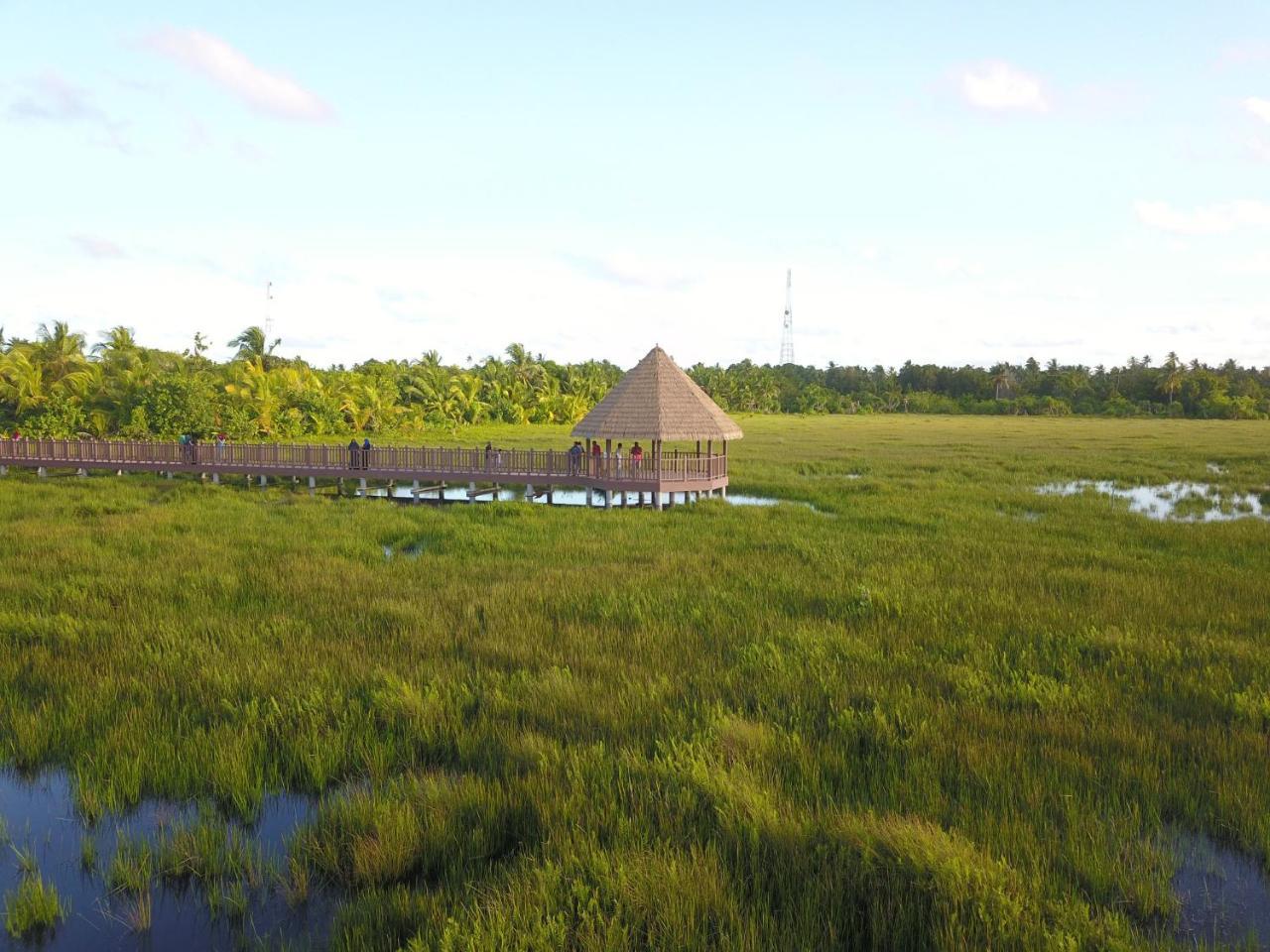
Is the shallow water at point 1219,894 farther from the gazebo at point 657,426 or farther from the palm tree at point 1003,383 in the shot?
the palm tree at point 1003,383

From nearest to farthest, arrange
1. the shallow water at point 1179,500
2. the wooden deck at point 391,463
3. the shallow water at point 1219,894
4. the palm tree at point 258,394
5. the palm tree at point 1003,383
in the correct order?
1. the shallow water at point 1219,894
2. the shallow water at point 1179,500
3. the wooden deck at point 391,463
4. the palm tree at point 258,394
5. the palm tree at point 1003,383

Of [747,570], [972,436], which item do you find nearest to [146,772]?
[747,570]

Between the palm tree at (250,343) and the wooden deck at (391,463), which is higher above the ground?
the palm tree at (250,343)

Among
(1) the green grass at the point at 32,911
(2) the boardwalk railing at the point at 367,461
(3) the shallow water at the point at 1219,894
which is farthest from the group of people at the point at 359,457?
(3) the shallow water at the point at 1219,894

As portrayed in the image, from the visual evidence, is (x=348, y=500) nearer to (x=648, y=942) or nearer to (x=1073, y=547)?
(x=1073, y=547)

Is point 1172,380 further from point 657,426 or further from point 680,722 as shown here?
point 680,722

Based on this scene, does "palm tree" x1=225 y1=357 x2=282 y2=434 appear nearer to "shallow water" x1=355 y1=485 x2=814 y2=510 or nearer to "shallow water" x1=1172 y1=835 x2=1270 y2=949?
"shallow water" x1=355 y1=485 x2=814 y2=510
